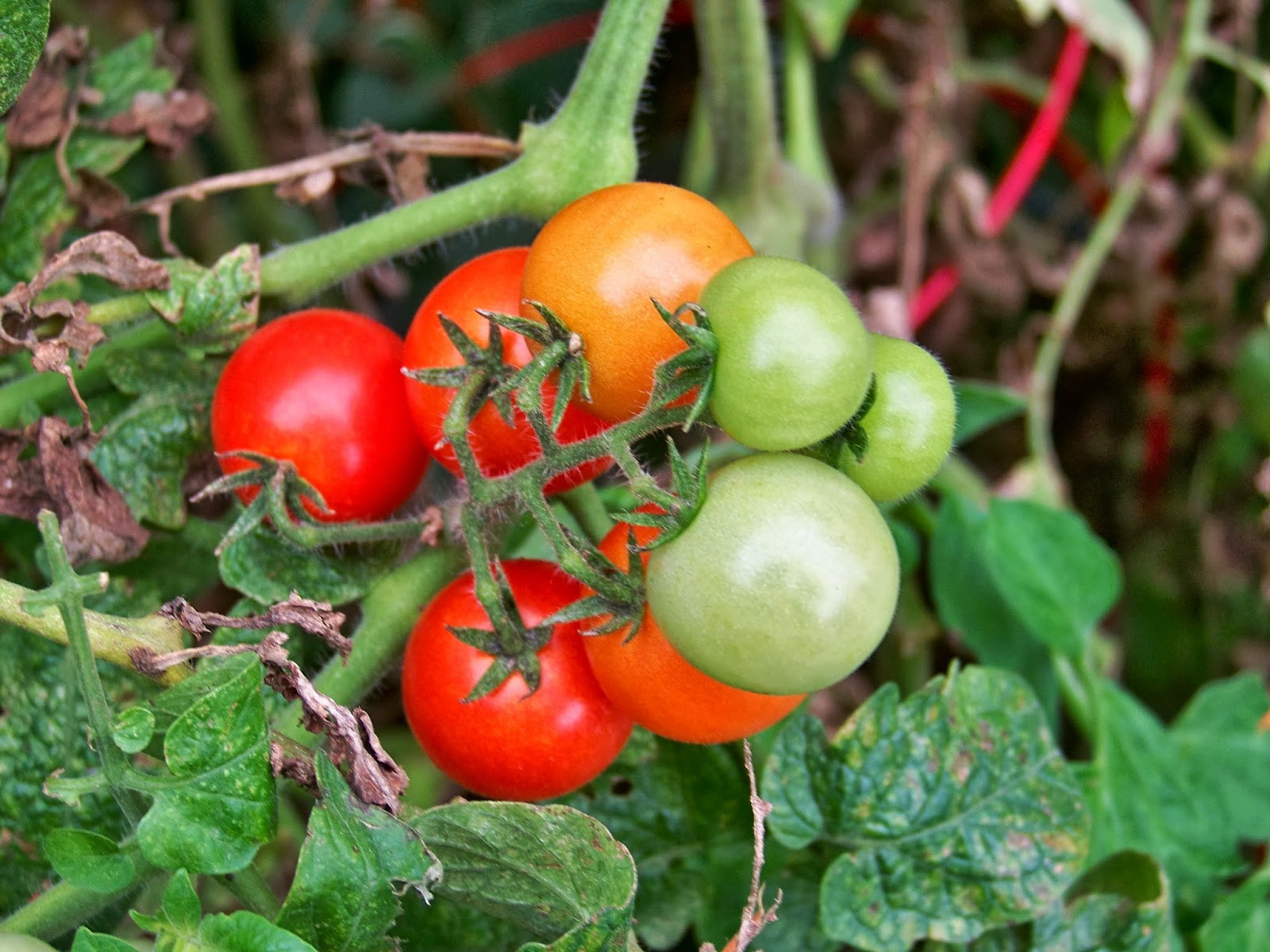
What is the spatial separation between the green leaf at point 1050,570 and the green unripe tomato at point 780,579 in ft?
1.44

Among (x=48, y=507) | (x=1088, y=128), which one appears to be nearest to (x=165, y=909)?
(x=48, y=507)

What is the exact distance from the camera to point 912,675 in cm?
99

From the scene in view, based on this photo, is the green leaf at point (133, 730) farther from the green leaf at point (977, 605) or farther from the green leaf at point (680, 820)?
the green leaf at point (977, 605)

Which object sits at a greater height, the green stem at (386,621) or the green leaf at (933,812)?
the green stem at (386,621)

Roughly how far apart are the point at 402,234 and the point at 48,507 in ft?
0.88

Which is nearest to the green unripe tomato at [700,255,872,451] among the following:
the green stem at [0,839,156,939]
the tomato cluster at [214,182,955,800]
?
the tomato cluster at [214,182,955,800]

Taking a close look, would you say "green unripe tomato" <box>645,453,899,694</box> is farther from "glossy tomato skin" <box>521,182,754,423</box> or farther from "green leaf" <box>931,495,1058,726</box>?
"green leaf" <box>931,495,1058,726</box>

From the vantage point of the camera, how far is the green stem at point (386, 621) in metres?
0.67

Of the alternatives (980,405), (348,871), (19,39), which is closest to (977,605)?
(980,405)

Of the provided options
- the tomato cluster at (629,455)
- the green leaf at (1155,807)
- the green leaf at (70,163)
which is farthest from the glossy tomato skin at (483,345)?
the green leaf at (1155,807)

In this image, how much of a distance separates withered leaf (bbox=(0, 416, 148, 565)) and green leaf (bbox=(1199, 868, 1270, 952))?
78cm

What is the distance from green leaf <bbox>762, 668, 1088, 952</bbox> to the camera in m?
0.69

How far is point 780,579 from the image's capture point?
0.46 metres

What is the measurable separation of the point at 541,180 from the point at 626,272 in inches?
8.2
